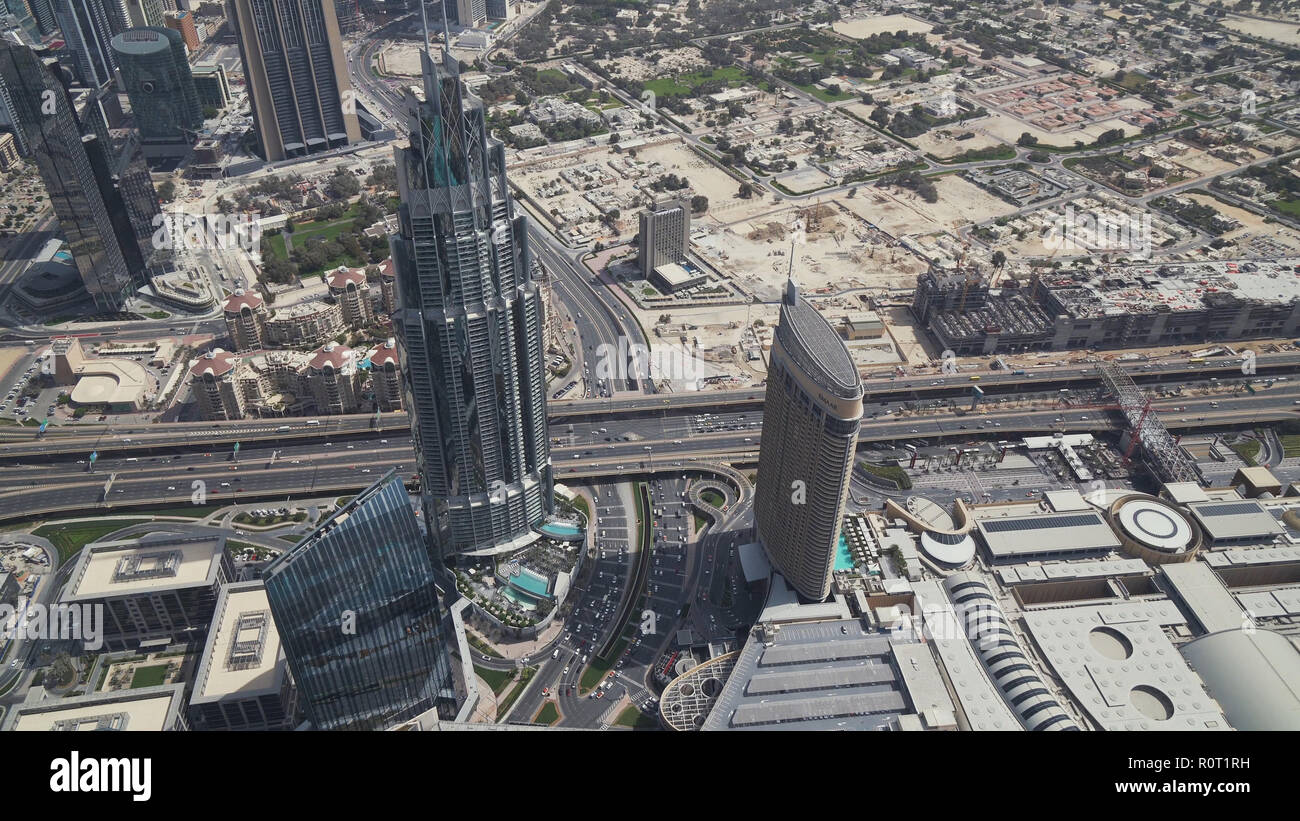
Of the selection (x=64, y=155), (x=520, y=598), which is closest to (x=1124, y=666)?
(x=520, y=598)

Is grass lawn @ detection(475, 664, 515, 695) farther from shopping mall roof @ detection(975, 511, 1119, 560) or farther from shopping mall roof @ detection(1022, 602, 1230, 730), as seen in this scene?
shopping mall roof @ detection(975, 511, 1119, 560)

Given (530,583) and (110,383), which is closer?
(530,583)

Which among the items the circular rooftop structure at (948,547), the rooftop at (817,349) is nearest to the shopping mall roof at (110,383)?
the rooftop at (817,349)

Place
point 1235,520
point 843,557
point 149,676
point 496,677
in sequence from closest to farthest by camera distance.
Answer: point 149,676 < point 496,677 < point 843,557 < point 1235,520

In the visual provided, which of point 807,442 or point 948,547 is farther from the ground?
point 807,442

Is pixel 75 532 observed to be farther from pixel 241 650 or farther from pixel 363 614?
pixel 363 614

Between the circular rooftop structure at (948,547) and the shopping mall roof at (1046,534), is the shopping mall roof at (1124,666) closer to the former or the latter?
the shopping mall roof at (1046,534)
